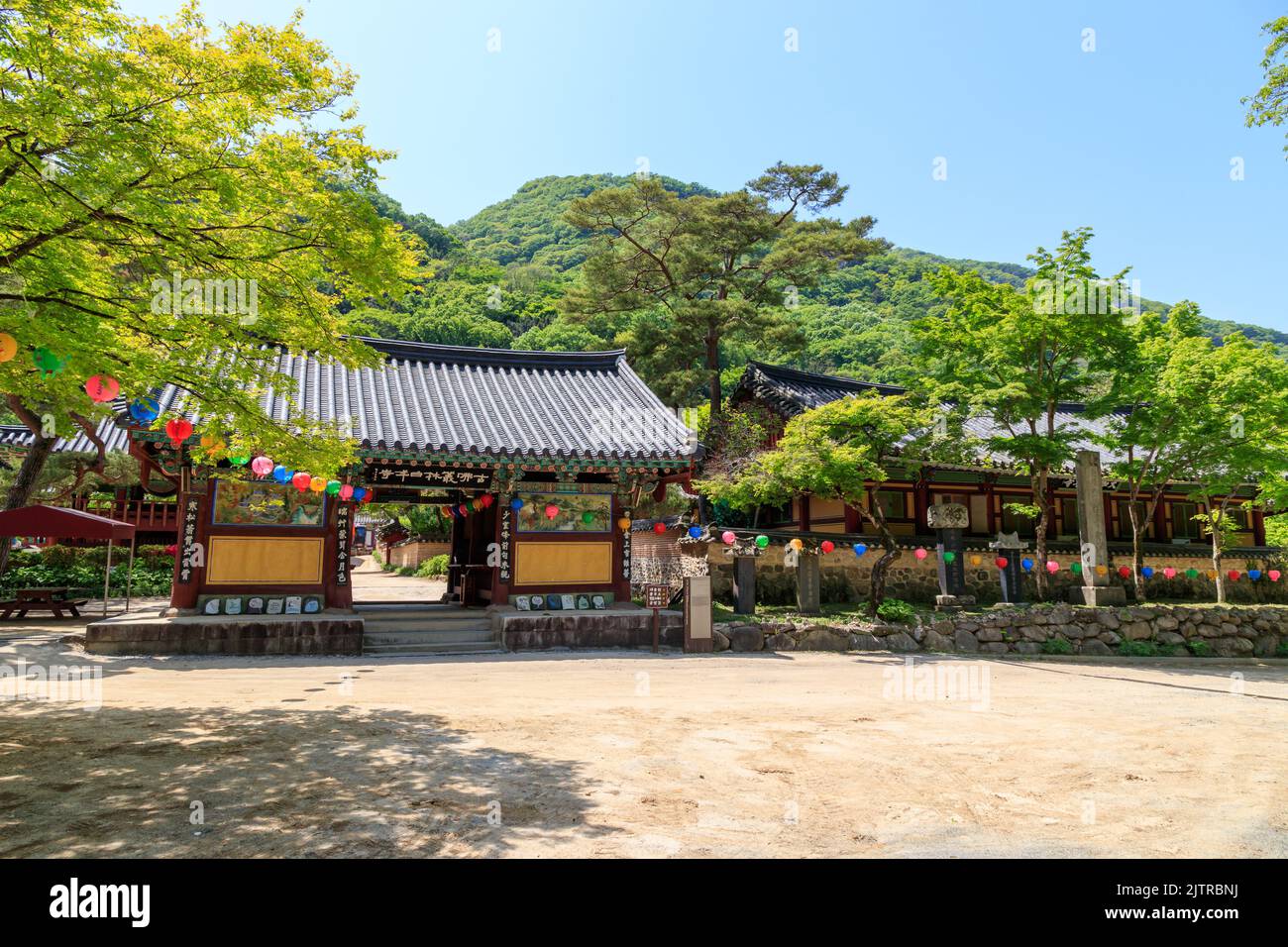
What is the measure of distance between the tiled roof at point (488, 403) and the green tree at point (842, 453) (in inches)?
87.3

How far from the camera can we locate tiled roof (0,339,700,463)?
1377 centimetres

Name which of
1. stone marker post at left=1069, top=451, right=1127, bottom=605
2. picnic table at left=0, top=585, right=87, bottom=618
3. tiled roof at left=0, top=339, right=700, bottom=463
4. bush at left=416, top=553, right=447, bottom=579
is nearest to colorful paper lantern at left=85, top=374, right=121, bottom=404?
tiled roof at left=0, top=339, right=700, bottom=463

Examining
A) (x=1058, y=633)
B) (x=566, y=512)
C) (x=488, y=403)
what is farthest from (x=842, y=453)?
(x=488, y=403)

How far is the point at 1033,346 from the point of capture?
1630cm

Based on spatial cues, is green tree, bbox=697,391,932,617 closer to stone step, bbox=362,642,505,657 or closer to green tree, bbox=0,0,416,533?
stone step, bbox=362,642,505,657

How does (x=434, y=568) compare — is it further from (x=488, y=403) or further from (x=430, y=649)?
(x=430, y=649)

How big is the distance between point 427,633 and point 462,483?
9.97ft

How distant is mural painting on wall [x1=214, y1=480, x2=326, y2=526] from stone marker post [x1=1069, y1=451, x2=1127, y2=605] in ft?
54.5

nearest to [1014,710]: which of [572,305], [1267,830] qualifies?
[1267,830]

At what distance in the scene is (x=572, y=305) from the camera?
2731cm

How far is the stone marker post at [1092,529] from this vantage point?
16.8 m

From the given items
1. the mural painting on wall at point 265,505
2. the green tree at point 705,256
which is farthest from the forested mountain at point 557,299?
the mural painting on wall at point 265,505

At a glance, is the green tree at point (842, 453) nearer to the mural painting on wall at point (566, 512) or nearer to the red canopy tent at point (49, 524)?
the mural painting on wall at point (566, 512)

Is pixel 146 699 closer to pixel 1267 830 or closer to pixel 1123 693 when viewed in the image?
pixel 1267 830
